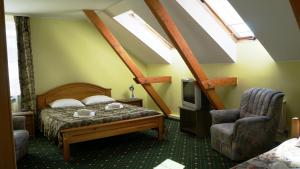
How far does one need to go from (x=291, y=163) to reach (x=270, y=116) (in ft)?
4.22

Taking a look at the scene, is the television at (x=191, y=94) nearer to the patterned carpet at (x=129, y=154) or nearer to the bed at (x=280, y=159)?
the patterned carpet at (x=129, y=154)

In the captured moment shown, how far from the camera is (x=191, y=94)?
485 cm

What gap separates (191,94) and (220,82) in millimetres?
602

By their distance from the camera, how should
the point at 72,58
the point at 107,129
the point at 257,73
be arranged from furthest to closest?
the point at 72,58 → the point at 257,73 → the point at 107,129

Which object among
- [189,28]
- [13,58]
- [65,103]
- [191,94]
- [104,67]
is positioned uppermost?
[189,28]

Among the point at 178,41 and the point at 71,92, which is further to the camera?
the point at 71,92

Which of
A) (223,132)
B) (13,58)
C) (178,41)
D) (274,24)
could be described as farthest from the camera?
(13,58)

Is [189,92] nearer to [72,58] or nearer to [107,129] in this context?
[107,129]

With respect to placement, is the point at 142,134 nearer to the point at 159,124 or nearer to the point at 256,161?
the point at 159,124

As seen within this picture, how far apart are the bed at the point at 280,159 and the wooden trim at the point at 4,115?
6.26 ft

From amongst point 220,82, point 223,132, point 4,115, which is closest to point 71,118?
point 223,132

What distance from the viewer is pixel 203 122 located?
4750 mm

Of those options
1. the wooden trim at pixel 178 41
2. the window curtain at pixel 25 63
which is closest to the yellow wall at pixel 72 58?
the window curtain at pixel 25 63

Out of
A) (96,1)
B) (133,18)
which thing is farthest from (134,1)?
(133,18)
